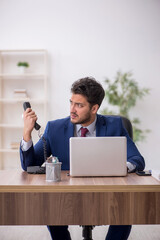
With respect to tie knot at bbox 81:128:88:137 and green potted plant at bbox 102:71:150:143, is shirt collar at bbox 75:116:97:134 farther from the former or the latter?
green potted plant at bbox 102:71:150:143

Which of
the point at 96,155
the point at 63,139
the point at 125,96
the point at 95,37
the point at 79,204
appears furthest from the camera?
the point at 95,37

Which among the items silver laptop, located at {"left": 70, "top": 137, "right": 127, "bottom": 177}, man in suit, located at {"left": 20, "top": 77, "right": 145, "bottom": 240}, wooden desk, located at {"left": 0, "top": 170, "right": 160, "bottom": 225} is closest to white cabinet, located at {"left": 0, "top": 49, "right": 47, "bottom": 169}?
man in suit, located at {"left": 20, "top": 77, "right": 145, "bottom": 240}

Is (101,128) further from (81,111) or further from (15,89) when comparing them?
(15,89)

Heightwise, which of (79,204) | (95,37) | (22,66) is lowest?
(79,204)

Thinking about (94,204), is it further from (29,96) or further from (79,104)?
(29,96)

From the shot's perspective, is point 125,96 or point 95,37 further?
point 95,37

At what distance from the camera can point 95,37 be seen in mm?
5609

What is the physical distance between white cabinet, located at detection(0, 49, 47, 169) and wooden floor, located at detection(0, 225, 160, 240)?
2.76 m

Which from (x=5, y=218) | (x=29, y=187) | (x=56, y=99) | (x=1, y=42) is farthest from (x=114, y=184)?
(x=1, y=42)

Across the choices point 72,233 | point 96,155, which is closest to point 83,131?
point 96,155

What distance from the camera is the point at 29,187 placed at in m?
1.51

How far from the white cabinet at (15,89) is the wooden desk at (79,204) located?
4.15 m

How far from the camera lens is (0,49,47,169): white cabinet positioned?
5668 millimetres

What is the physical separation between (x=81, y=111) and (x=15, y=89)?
369 centimetres
